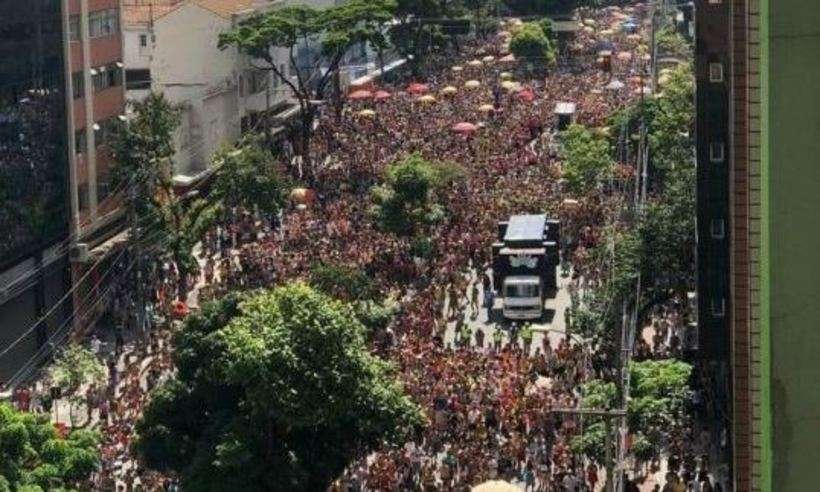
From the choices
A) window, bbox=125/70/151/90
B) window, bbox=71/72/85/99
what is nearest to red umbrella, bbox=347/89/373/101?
window, bbox=125/70/151/90

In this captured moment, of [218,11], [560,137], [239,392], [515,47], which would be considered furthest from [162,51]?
[239,392]

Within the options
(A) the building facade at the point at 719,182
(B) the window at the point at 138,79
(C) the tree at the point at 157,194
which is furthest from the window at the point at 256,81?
(A) the building facade at the point at 719,182

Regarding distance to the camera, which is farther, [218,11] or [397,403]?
[218,11]

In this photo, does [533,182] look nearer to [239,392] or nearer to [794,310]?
[239,392]

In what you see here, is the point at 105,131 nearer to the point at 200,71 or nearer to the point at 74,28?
the point at 74,28

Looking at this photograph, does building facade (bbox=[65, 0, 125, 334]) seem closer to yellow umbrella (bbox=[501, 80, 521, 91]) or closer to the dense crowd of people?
the dense crowd of people

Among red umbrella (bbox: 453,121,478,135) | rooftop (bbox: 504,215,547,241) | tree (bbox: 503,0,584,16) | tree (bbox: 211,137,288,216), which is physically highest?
tree (bbox: 503,0,584,16)

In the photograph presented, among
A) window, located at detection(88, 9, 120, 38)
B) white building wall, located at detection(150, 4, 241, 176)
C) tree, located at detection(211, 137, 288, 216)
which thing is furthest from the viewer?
white building wall, located at detection(150, 4, 241, 176)

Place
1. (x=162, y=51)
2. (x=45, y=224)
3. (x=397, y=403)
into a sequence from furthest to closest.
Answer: (x=162, y=51), (x=45, y=224), (x=397, y=403)
